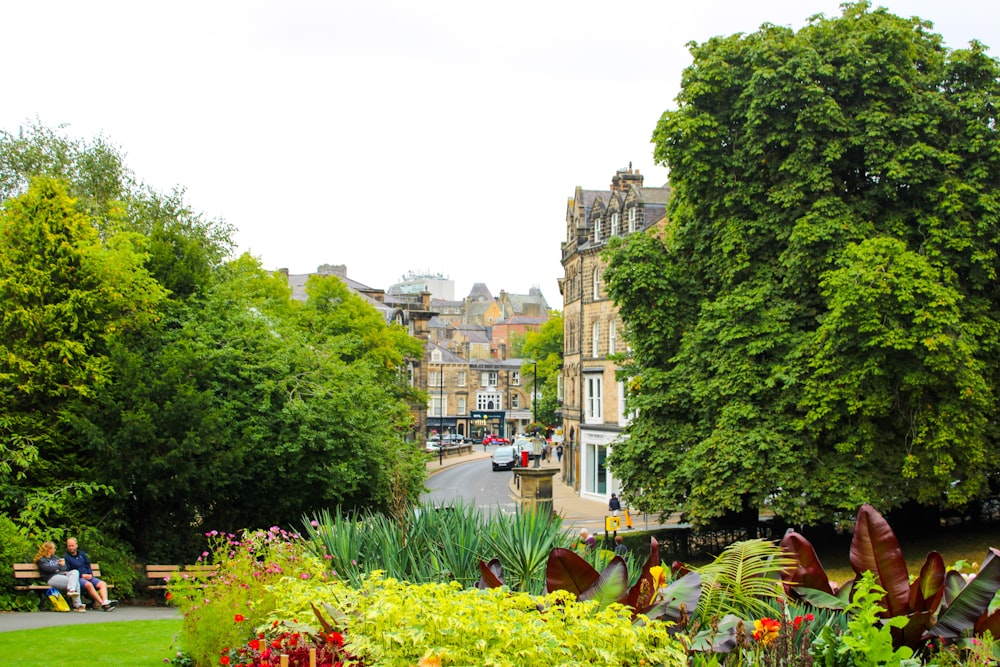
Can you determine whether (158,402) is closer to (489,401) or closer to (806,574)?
(806,574)

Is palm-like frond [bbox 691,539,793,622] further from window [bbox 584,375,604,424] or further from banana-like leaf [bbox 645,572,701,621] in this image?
window [bbox 584,375,604,424]

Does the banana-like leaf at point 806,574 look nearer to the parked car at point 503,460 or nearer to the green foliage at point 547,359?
the parked car at point 503,460

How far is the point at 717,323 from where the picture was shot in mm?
23750

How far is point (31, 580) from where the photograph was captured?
1623 centimetres

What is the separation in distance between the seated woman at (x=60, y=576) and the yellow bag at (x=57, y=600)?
0.29 ft

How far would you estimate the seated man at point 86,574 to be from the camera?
52.9 feet

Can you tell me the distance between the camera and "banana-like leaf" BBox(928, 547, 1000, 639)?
30.6 ft

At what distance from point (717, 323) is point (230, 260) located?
26.9 metres

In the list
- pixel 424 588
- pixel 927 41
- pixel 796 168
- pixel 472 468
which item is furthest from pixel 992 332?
pixel 472 468

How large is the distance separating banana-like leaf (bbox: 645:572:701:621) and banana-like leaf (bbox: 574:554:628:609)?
381 millimetres

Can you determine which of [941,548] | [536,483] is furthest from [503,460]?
[941,548]

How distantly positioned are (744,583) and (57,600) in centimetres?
1145

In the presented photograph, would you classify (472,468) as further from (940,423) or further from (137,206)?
(940,423)

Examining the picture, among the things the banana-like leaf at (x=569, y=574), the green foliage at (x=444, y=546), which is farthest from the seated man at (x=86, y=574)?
the banana-like leaf at (x=569, y=574)
